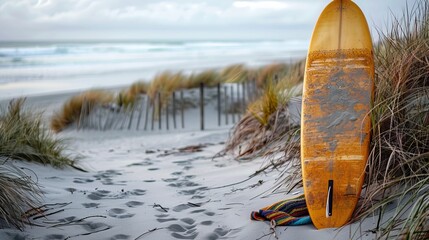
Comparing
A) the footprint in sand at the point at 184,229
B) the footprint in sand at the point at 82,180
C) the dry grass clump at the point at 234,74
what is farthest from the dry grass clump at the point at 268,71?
the footprint in sand at the point at 184,229

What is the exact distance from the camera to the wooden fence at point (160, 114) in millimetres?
8195

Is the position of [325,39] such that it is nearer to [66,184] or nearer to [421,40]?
[421,40]

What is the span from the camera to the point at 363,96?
2.97m

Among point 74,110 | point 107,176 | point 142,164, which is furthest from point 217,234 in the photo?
point 74,110

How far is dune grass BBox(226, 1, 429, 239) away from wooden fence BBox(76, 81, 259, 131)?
15.2 ft

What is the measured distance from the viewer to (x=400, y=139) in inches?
105

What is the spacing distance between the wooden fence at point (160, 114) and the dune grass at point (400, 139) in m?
4.62

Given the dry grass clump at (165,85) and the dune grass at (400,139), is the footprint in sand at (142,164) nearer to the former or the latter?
the dune grass at (400,139)

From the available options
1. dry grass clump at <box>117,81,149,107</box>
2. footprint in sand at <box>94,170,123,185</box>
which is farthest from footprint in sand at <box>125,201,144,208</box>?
dry grass clump at <box>117,81,149,107</box>

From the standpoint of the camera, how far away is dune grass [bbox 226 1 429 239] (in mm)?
2352

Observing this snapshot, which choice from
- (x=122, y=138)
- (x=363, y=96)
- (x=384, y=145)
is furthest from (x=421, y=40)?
(x=122, y=138)

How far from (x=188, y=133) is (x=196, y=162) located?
7.75 ft

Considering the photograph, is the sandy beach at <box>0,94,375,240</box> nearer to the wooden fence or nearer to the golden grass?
the golden grass

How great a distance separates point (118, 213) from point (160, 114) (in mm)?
5195
